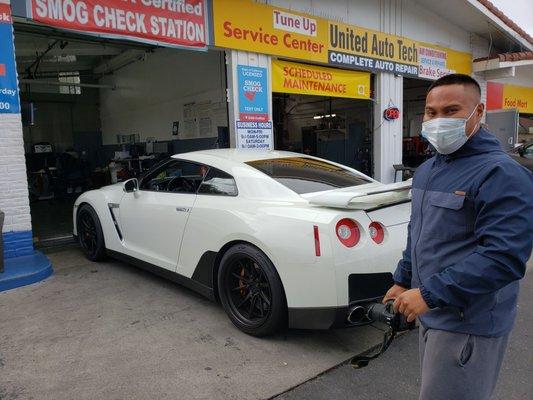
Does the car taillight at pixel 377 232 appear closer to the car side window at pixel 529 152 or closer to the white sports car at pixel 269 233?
the white sports car at pixel 269 233

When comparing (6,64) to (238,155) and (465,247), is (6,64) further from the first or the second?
(465,247)

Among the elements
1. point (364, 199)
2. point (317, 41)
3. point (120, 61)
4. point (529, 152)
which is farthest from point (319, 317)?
point (120, 61)

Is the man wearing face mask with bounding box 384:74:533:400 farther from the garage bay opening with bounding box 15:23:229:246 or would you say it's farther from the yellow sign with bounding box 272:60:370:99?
the yellow sign with bounding box 272:60:370:99

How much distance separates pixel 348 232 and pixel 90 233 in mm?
3731

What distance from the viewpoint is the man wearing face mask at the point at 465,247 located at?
1.36 m

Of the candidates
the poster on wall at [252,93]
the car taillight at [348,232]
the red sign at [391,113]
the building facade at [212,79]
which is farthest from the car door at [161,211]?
the red sign at [391,113]

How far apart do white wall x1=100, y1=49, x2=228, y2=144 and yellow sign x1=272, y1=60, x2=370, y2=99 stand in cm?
125

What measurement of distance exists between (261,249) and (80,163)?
1127cm

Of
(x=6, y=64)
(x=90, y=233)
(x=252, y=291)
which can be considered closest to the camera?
(x=252, y=291)

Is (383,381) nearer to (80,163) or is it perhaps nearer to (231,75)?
(231,75)

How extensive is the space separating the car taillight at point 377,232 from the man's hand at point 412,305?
1.48 metres

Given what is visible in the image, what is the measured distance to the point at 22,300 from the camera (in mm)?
4148

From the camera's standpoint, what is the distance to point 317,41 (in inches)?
323

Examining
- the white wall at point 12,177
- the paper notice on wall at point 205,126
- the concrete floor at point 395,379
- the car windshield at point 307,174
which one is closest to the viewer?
the concrete floor at point 395,379
